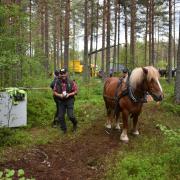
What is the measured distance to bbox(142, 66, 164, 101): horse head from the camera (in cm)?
835

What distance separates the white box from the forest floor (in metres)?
1.70

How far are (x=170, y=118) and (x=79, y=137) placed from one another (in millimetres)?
3773

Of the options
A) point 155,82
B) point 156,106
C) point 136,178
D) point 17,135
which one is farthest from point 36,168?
point 156,106

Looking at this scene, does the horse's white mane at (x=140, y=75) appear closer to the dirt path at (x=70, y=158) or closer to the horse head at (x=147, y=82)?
the horse head at (x=147, y=82)

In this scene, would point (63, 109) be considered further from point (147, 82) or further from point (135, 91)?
point (147, 82)

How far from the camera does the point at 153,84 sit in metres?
8.45

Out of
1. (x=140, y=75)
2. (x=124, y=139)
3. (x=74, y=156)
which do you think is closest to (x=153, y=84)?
(x=140, y=75)

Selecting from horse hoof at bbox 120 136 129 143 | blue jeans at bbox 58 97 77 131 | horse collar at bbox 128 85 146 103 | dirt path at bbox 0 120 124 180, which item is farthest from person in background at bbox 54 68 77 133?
horse collar at bbox 128 85 146 103

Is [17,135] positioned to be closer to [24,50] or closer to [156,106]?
[24,50]

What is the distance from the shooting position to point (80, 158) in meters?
7.55

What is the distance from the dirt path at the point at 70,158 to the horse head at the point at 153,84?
149 cm

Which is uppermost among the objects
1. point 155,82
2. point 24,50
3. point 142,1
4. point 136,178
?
point 142,1

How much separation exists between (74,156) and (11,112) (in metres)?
3.35

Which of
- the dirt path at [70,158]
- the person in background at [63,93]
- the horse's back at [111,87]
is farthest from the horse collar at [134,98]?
the person in background at [63,93]
